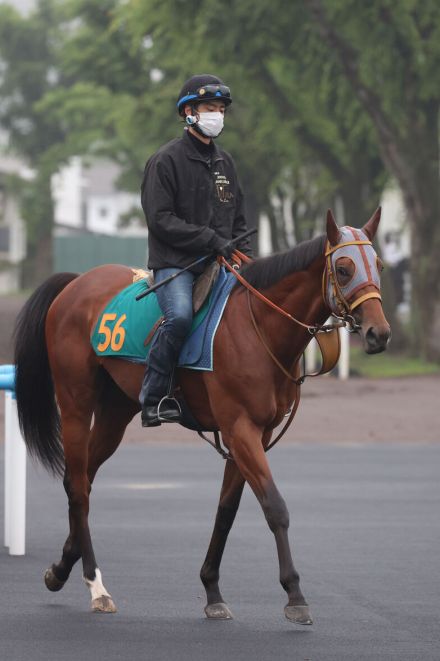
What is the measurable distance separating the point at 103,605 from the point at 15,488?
7.33 feet

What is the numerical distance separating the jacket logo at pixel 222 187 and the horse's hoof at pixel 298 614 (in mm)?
2326

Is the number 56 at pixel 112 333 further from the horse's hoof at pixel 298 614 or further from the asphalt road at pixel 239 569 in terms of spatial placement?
the horse's hoof at pixel 298 614

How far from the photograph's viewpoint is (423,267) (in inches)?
1216

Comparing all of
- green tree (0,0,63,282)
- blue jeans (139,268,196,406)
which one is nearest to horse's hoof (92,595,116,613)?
blue jeans (139,268,196,406)

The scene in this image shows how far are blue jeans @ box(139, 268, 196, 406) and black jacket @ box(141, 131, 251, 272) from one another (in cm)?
19

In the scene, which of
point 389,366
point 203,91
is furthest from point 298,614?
point 389,366

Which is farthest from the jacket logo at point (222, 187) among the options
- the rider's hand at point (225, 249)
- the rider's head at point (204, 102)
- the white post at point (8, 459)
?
the white post at point (8, 459)

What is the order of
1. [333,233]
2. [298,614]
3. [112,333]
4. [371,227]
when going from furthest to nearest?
1. [112,333]
2. [371,227]
3. [333,233]
4. [298,614]

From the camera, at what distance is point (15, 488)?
34.0 feet

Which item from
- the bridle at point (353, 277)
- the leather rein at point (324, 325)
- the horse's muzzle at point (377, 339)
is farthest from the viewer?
the leather rein at point (324, 325)

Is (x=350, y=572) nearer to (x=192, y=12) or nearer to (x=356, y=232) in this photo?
(x=356, y=232)

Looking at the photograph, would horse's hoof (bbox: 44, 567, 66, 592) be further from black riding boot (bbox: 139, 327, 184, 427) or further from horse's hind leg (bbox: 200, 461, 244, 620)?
black riding boot (bbox: 139, 327, 184, 427)

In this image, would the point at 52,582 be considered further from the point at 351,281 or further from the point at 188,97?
the point at 188,97

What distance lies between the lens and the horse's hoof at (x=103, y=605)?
8.27 m
